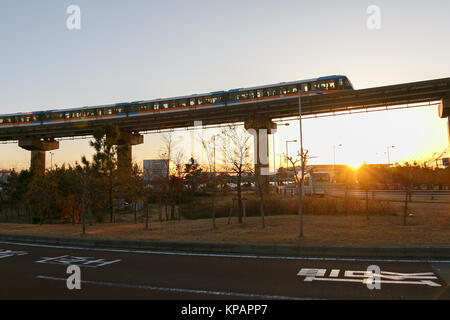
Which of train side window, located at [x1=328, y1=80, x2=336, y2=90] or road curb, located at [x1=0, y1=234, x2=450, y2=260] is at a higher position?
train side window, located at [x1=328, y1=80, x2=336, y2=90]

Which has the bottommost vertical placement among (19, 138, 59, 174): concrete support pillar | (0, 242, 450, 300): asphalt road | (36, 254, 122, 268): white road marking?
(36, 254, 122, 268): white road marking

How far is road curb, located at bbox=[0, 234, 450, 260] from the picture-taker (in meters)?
9.32

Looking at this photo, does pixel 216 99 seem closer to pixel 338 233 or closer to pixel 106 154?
pixel 106 154

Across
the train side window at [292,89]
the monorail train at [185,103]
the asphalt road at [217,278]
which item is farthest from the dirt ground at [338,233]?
the train side window at [292,89]

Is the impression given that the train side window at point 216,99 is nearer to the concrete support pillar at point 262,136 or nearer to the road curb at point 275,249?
the concrete support pillar at point 262,136

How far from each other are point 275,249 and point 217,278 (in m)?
3.45

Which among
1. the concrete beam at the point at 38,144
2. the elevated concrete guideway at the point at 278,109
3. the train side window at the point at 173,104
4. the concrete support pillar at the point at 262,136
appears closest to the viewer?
the elevated concrete guideway at the point at 278,109

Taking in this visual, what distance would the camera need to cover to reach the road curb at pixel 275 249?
932 centimetres

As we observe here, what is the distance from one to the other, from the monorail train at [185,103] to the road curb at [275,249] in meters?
23.5

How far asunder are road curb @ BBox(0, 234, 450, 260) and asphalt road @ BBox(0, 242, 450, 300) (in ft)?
2.17

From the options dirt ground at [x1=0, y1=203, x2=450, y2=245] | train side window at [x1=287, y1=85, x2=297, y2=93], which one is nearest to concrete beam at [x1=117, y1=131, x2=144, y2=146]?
train side window at [x1=287, y1=85, x2=297, y2=93]

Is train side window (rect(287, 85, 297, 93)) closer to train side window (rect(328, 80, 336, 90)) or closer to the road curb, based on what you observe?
train side window (rect(328, 80, 336, 90))
